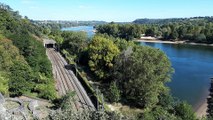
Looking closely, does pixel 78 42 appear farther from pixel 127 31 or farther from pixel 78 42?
pixel 127 31

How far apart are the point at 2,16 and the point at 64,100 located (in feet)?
127

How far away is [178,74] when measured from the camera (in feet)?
167

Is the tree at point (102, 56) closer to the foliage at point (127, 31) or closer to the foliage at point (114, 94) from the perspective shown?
the foliage at point (114, 94)

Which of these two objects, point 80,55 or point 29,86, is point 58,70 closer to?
point 80,55

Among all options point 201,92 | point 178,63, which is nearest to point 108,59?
point 201,92

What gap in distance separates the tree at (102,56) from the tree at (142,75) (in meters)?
4.21

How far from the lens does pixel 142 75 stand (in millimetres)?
31281

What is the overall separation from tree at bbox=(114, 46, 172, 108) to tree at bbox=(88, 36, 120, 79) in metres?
4.21

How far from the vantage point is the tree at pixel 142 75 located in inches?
1211

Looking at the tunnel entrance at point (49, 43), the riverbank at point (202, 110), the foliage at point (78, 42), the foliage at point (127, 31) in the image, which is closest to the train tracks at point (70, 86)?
the foliage at point (78, 42)

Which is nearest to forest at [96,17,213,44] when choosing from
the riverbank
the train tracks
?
the train tracks

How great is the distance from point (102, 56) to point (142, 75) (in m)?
11.2

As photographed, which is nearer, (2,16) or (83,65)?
(83,65)

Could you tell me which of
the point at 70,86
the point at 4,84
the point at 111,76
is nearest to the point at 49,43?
the point at 111,76
